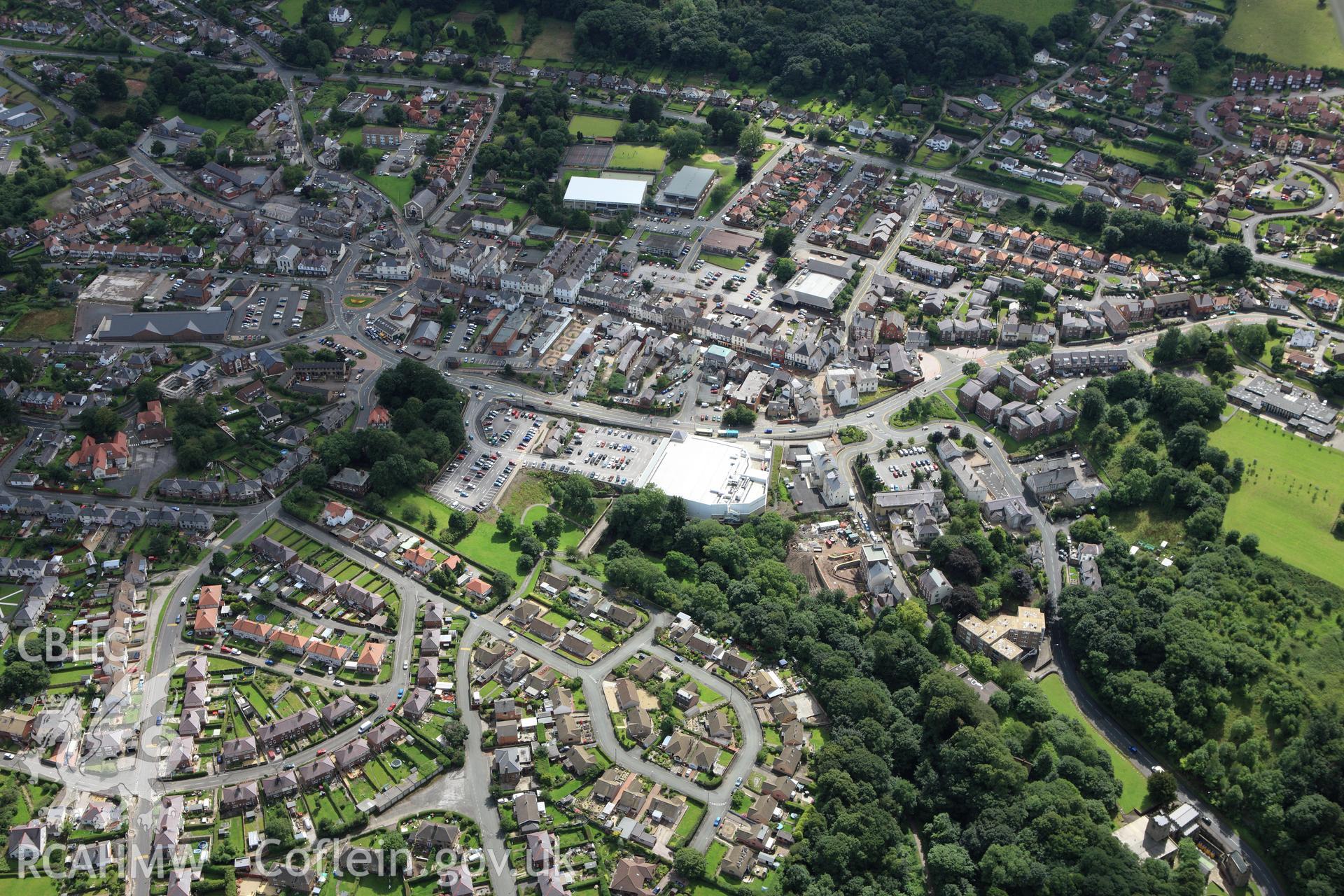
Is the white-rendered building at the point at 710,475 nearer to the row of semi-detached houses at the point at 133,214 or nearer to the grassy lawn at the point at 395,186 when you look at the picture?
the grassy lawn at the point at 395,186

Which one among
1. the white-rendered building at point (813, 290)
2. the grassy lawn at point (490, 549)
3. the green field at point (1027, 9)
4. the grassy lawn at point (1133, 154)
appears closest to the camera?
the grassy lawn at point (490, 549)

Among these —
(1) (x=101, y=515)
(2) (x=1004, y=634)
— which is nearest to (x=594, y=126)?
(1) (x=101, y=515)

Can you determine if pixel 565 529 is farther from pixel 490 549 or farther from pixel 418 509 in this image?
pixel 418 509

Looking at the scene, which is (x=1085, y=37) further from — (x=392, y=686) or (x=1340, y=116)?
(x=392, y=686)

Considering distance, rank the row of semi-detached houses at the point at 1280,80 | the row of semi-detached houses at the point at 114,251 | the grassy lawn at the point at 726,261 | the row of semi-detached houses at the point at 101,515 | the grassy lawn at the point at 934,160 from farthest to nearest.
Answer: the row of semi-detached houses at the point at 1280,80 < the grassy lawn at the point at 934,160 < the grassy lawn at the point at 726,261 < the row of semi-detached houses at the point at 114,251 < the row of semi-detached houses at the point at 101,515

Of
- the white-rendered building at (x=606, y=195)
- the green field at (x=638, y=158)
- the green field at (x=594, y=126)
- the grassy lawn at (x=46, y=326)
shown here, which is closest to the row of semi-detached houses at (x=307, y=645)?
the grassy lawn at (x=46, y=326)

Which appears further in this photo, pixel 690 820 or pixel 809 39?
pixel 809 39

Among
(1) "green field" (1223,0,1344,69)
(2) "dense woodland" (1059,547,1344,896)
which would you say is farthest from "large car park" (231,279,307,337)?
(1) "green field" (1223,0,1344,69)
